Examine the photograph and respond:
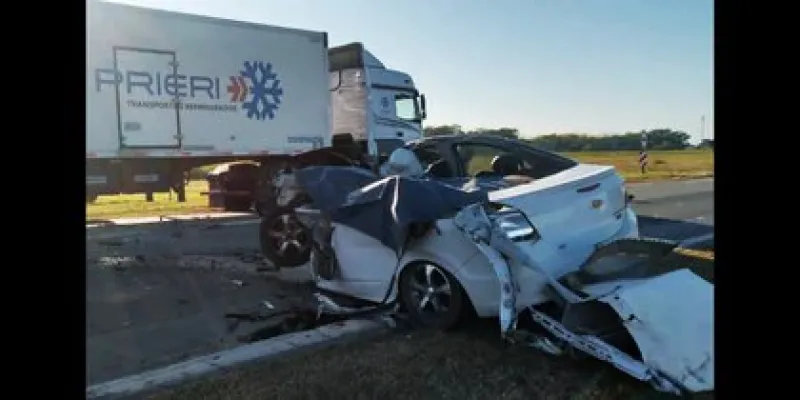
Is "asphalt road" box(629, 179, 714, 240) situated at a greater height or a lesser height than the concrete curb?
greater

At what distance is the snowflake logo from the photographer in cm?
1508

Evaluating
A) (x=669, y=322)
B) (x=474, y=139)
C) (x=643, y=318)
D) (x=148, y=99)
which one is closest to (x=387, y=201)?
(x=474, y=139)

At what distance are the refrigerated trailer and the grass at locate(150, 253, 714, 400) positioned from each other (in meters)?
7.88

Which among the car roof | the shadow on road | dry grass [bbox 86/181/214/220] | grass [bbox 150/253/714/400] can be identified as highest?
the car roof

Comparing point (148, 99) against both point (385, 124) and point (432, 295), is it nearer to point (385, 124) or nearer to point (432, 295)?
point (385, 124)

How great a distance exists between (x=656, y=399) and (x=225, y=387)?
2.38m

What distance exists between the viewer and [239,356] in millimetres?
4672

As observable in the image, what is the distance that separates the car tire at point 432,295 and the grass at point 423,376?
266mm

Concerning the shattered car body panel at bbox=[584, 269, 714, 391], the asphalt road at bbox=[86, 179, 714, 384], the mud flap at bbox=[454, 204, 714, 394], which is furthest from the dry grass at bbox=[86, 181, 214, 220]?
the shattered car body panel at bbox=[584, 269, 714, 391]

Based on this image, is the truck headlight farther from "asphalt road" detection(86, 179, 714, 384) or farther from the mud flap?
"asphalt road" detection(86, 179, 714, 384)

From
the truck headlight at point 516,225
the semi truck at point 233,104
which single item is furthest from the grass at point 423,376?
the semi truck at point 233,104

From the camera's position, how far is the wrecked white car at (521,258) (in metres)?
4.01

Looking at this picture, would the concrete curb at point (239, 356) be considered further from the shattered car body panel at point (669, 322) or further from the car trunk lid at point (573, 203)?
the shattered car body panel at point (669, 322)
